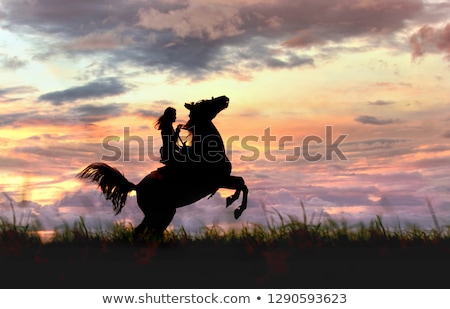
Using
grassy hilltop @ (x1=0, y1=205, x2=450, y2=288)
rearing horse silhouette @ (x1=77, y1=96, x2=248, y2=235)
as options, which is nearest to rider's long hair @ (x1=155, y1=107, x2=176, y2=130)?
rearing horse silhouette @ (x1=77, y1=96, x2=248, y2=235)

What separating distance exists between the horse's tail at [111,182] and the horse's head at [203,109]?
1.49 metres

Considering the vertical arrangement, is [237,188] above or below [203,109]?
below

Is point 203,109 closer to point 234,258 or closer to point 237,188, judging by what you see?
point 237,188

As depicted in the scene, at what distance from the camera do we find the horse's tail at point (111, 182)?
1146 cm

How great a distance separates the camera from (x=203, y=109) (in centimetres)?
1136

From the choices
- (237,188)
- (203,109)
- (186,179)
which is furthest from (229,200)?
(203,109)

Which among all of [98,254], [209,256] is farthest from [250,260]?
[98,254]

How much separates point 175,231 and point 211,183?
934 millimetres

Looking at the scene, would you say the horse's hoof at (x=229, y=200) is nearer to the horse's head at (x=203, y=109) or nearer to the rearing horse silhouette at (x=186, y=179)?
the rearing horse silhouette at (x=186, y=179)

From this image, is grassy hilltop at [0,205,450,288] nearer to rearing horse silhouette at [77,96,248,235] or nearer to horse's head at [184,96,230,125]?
rearing horse silhouette at [77,96,248,235]

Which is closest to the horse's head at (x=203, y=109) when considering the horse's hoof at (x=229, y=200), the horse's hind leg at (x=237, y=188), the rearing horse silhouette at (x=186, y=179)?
the rearing horse silhouette at (x=186, y=179)

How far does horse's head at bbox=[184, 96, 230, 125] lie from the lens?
11328 mm

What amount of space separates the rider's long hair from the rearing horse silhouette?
0.43 metres

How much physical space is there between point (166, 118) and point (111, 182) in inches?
58.9
